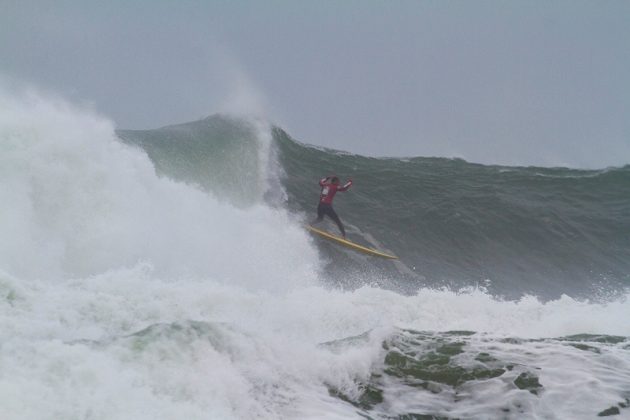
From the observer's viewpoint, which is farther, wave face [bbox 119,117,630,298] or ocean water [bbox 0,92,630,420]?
wave face [bbox 119,117,630,298]

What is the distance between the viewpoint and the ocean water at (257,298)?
11.5 ft

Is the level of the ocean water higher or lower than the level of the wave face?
lower

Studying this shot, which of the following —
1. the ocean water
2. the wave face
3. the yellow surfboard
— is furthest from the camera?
the wave face

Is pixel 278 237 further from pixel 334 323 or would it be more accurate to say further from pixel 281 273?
pixel 334 323

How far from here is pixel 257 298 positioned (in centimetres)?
598

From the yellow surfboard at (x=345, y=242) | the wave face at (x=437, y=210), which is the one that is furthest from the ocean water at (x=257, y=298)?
the yellow surfboard at (x=345, y=242)

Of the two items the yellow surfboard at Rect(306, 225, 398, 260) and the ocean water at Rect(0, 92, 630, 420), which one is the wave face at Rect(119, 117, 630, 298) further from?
the yellow surfboard at Rect(306, 225, 398, 260)

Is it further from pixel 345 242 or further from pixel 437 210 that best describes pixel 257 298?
pixel 437 210

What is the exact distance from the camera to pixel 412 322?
6.67 metres

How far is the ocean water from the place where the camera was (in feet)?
11.5

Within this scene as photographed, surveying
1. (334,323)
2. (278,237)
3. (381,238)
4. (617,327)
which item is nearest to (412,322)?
(334,323)

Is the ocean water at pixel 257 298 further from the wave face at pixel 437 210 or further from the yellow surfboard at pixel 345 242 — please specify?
the yellow surfboard at pixel 345 242

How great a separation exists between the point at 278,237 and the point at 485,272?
510 cm

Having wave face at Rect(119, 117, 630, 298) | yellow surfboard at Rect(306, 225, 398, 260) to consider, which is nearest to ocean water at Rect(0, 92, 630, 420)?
wave face at Rect(119, 117, 630, 298)
